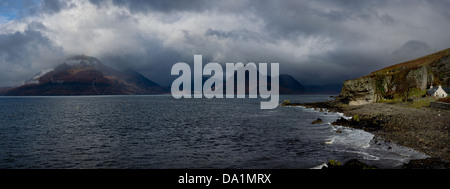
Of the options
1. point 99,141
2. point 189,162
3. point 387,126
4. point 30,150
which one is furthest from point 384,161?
point 30,150

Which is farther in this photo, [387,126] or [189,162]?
[387,126]

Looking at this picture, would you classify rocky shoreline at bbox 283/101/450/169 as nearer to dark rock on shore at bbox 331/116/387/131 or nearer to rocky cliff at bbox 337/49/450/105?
dark rock on shore at bbox 331/116/387/131

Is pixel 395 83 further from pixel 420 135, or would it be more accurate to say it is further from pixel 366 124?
pixel 420 135

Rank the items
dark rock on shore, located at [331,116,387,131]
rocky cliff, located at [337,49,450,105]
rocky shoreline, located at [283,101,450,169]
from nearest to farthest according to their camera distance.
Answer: rocky shoreline, located at [283,101,450,169] → dark rock on shore, located at [331,116,387,131] → rocky cliff, located at [337,49,450,105]

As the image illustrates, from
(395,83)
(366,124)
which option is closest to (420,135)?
(366,124)

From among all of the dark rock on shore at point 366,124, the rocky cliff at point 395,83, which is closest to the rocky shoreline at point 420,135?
the dark rock on shore at point 366,124

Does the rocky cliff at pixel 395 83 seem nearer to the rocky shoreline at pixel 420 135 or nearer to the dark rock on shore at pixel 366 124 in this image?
the dark rock on shore at pixel 366 124

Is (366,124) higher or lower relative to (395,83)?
lower

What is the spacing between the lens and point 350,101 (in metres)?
109

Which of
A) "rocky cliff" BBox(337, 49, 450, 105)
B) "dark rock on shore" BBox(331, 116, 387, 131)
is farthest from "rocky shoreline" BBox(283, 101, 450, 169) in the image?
"rocky cliff" BBox(337, 49, 450, 105)

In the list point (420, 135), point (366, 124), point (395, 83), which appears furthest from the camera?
point (395, 83)

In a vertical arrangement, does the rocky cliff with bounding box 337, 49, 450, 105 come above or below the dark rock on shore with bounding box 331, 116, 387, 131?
above
